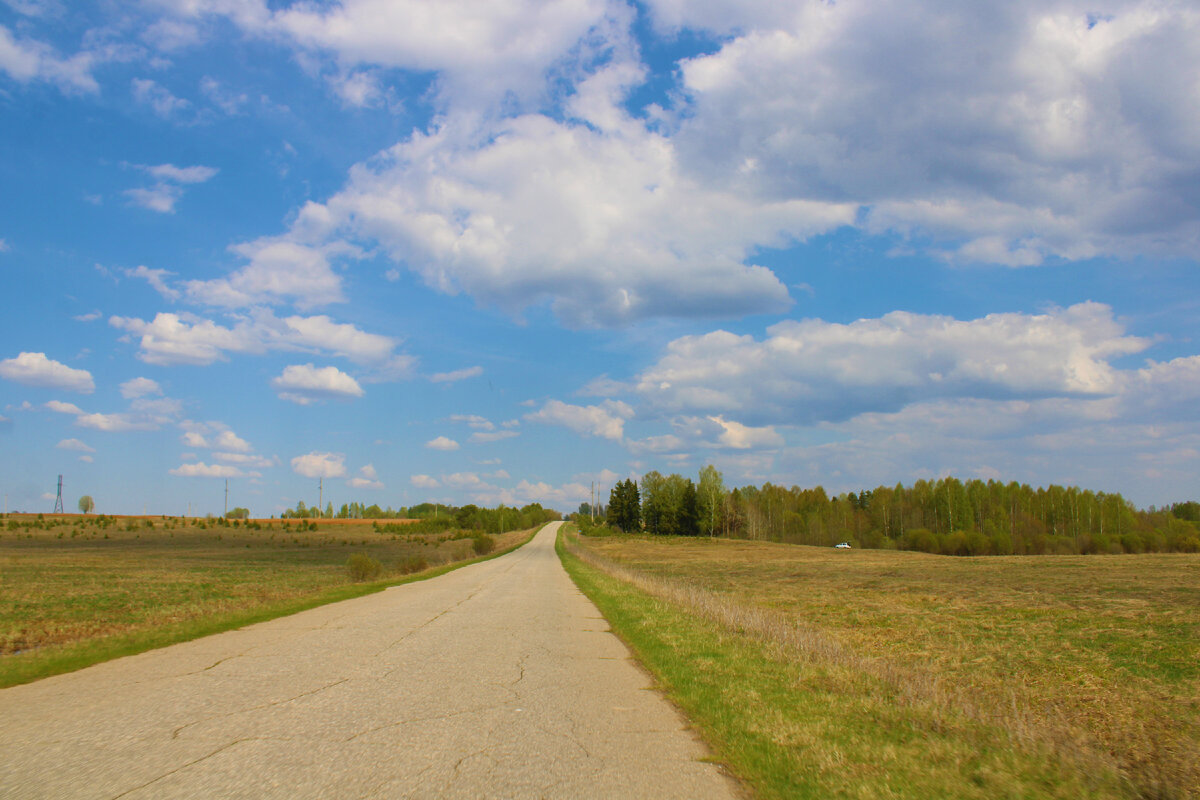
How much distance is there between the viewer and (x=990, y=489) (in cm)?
11550

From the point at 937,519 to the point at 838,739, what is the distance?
119046 millimetres

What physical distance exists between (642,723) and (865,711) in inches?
99.5

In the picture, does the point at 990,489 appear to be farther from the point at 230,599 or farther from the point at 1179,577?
the point at 230,599

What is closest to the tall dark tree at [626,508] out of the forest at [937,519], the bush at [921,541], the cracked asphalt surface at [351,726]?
the forest at [937,519]

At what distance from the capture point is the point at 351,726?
645 centimetres

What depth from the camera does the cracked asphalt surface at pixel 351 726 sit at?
16.2 feet

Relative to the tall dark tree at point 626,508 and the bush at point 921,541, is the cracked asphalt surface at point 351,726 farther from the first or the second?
the tall dark tree at point 626,508

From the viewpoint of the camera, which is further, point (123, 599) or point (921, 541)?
point (921, 541)

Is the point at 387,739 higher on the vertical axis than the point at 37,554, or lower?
higher

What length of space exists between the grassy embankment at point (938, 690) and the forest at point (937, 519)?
8051 cm

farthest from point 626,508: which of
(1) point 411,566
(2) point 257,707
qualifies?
(2) point 257,707

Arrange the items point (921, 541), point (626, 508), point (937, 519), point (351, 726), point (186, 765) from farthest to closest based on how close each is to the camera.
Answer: point (626, 508) < point (937, 519) < point (921, 541) < point (351, 726) < point (186, 765)

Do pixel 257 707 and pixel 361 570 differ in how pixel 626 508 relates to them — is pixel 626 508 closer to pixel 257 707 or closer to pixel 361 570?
pixel 361 570

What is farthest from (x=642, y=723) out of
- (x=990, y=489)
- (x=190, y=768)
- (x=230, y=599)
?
(x=990, y=489)
